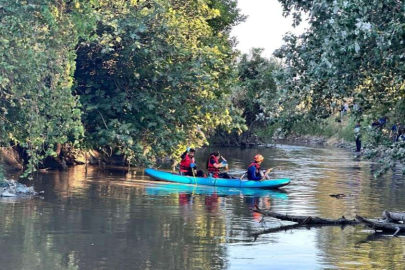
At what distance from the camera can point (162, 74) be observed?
87.0 feet

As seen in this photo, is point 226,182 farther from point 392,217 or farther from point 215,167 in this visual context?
point 392,217

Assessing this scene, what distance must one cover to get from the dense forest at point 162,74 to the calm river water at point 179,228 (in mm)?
1809

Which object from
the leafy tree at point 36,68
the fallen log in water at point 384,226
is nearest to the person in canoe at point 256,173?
the leafy tree at point 36,68

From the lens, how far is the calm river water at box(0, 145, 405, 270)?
13219 millimetres

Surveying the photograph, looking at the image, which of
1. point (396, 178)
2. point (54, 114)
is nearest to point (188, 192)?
point (54, 114)

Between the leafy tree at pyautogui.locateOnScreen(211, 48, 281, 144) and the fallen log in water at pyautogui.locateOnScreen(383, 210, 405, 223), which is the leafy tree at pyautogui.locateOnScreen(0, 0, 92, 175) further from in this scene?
the leafy tree at pyautogui.locateOnScreen(211, 48, 281, 144)

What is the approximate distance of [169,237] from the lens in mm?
15398

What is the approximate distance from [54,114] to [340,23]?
11619 mm

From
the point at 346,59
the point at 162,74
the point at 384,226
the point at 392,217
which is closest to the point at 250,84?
the point at 162,74

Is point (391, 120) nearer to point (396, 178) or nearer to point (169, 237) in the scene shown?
point (169, 237)

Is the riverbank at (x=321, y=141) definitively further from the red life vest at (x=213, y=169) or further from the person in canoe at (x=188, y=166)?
the person in canoe at (x=188, y=166)

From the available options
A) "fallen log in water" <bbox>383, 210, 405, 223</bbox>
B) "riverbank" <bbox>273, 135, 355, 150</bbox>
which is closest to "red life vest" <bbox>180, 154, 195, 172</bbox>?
"fallen log in water" <bbox>383, 210, 405, 223</bbox>

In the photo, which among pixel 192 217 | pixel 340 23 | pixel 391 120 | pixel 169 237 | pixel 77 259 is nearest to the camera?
pixel 340 23

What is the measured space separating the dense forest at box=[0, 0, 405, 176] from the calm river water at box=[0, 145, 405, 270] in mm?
1809
